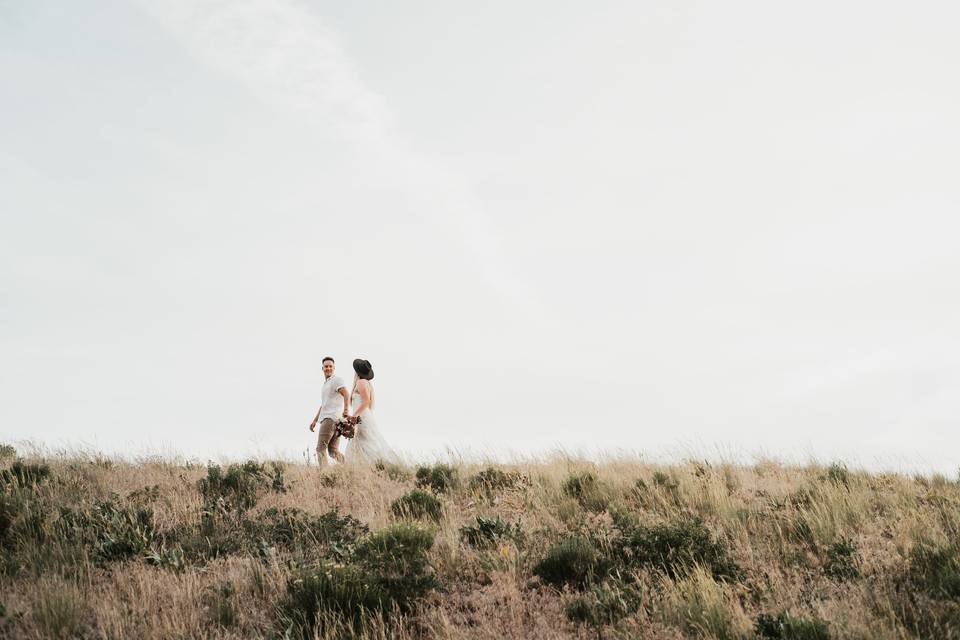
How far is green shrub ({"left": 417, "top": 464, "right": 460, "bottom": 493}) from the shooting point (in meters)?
10.0

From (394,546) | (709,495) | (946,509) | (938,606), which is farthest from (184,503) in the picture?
(946,509)

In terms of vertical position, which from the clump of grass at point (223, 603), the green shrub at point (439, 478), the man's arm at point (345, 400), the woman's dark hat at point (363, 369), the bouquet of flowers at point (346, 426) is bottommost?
the clump of grass at point (223, 603)

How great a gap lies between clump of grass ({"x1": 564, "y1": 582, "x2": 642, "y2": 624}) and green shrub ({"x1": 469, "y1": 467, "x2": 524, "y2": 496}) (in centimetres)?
408

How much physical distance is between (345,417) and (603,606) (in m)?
9.15

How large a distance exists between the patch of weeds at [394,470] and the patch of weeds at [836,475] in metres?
6.75

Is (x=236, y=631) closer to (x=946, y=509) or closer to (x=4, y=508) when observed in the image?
(x=4, y=508)

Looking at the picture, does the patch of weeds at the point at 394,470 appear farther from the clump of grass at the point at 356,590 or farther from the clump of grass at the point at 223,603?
the clump of grass at the point at 223,603

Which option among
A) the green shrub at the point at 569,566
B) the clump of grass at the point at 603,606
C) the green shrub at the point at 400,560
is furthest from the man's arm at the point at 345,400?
the clump of grass at the point at 603,606

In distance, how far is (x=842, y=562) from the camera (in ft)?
20.0

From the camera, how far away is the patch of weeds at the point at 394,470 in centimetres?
1077

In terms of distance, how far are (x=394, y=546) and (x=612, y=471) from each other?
5566mm

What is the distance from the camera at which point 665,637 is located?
4.77 meters

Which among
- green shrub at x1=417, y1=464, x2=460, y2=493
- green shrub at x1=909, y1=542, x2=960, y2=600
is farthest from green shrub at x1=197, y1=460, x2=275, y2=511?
green shrub at x1=909, y1=542, x2=960, y2=600

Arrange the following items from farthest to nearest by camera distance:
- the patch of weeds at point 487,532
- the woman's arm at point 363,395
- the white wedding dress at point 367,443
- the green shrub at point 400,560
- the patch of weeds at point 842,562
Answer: the woman's arm at point 363,395, the white wedding dress at point 367,443, the patch of weeds at point 487,532, the patch of weeds at point 842,562, the green shrub at point 400,560
